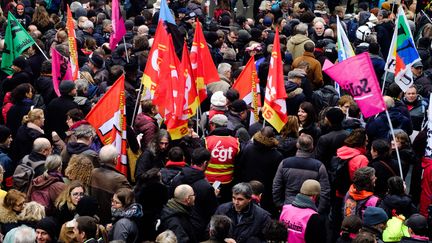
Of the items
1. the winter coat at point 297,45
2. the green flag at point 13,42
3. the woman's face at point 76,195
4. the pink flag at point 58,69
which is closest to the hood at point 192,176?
the woman's face at point 76,195

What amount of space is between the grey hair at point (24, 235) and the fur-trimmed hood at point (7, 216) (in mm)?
790

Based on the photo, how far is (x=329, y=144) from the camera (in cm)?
1274

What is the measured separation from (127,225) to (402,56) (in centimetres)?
655

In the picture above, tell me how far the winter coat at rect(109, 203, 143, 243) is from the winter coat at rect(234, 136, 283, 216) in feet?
8.21

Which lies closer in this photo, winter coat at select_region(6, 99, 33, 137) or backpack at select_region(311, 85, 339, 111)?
winter coat at select_region(6, 99, 33, 137)

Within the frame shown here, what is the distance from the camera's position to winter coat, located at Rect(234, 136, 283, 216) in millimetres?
12328

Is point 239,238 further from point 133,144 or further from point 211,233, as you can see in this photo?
point 133,144

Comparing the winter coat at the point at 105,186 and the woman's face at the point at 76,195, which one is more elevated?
the woman's face at the point at 76,195

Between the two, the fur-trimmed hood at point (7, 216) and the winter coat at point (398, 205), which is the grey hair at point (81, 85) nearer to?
the fur-trimmed hood at point (7, 216)

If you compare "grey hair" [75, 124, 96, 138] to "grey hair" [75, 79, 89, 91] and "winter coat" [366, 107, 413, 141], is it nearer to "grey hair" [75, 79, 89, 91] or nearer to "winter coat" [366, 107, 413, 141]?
"grey hair" [75, 79, 89, 91]

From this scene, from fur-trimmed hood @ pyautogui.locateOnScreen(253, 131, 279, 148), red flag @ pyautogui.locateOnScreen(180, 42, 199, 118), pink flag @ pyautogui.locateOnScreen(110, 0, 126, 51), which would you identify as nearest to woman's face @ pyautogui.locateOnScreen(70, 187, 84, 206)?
fur-trimmed hood @ pyautogui.locateOnScreen(253, 131, 279, 148)

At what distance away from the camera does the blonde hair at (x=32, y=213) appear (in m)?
10.3

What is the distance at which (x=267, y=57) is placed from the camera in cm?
1745

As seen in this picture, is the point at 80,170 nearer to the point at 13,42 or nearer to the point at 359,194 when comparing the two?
the point at 359,194
